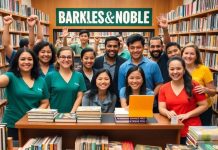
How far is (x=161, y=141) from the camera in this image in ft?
Result: 8.13

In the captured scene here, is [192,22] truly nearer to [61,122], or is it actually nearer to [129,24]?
[129,24]

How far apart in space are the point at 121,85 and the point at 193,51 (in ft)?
3.18

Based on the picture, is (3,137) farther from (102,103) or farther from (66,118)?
(102,103)

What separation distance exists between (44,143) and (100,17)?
8467 millimetres

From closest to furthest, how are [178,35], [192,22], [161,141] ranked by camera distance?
[161,141]
[192,22]
[178,35]

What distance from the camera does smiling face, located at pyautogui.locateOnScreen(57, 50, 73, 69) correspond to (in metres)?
3.18

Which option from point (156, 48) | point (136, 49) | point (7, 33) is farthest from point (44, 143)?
point (156, 48)

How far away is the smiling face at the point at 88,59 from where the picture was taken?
3.58m

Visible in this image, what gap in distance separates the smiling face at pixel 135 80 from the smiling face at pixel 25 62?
0.99 meters

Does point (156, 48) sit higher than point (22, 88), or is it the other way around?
point (156, 48)

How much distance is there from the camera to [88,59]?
358 cm

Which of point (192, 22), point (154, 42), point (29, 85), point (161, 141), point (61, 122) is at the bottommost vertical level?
point (161, 141)

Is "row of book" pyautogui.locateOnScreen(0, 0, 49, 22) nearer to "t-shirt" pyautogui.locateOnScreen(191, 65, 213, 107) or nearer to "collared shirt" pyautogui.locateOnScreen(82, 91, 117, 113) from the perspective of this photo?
"collared shirt" pyautogui.locateOnScreen(82, 91, 117, 113)

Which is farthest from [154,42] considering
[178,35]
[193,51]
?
[178,35]
